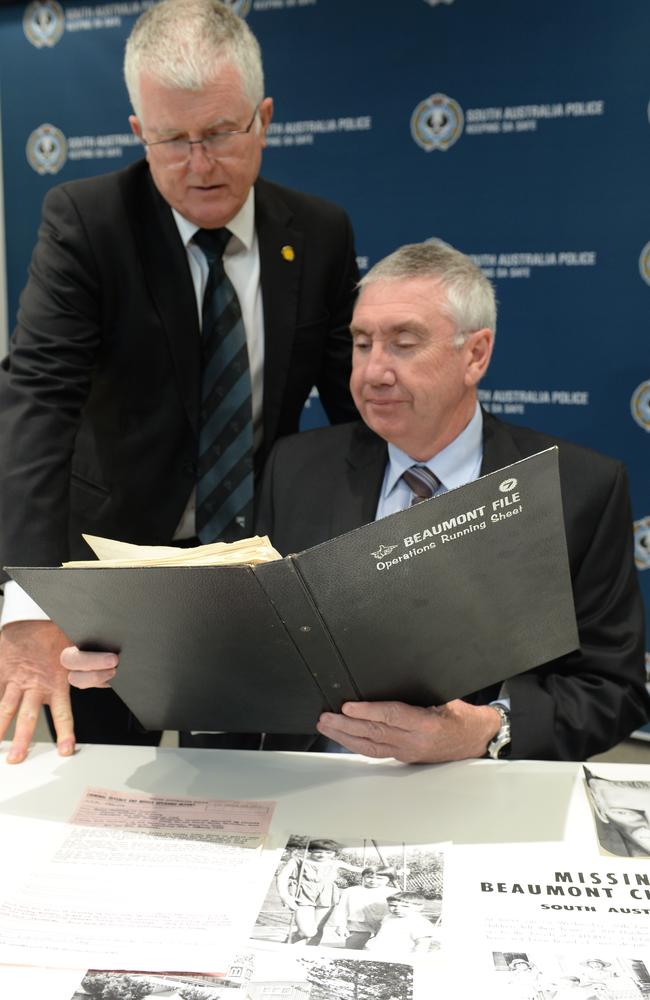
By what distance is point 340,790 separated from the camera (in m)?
1.45

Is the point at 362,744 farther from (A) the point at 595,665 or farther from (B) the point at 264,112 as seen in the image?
(B) the point at 264,112

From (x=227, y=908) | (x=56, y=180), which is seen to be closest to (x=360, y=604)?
(x=227, y=908)

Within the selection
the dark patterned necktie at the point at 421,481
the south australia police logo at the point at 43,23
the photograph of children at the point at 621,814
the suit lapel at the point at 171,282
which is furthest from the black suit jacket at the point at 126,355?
the south australia police logo at the point at 43,23

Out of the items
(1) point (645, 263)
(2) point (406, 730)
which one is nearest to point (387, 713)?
(2) point (406, 730)

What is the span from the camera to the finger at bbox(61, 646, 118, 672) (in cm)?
138

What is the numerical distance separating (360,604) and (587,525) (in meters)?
0.82

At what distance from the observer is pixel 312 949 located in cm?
104

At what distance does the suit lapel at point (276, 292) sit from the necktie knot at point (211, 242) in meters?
0.10

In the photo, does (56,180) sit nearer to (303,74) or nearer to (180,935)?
(303,74)

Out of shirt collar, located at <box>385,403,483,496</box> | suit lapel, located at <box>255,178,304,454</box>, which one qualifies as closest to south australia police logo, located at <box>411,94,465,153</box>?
suit lapel, located at <box>255,178,304,454</box>

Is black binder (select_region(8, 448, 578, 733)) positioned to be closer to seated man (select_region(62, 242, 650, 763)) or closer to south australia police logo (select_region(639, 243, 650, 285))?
seated man (select_region(62, 242, 650, 763))

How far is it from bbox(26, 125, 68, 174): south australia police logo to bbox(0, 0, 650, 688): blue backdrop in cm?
56

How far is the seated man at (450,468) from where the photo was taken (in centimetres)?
177

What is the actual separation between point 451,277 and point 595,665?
836 millimetres
